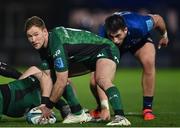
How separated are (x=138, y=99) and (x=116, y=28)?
4966 mm

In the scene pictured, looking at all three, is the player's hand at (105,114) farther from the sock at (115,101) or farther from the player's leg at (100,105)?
the sock at (115,101)

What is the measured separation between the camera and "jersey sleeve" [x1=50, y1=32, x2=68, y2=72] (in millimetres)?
9445

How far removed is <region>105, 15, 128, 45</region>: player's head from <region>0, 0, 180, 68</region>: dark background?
1756 centimetres

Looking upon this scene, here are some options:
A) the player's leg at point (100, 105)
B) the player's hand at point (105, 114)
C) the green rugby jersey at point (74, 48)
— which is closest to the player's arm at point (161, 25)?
the player's leg at point (100, 105)

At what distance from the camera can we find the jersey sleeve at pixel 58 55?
9445 millimetres

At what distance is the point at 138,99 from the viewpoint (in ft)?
49.2

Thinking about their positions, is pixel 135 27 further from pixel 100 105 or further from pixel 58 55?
pixel 58 55

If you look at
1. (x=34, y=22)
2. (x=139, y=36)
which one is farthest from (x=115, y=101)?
(x=139, y=36)

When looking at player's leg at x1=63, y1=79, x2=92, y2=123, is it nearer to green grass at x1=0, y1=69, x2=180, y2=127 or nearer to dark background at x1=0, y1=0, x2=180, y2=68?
green grass at x1=0, y1=69, x2=180, y2=127

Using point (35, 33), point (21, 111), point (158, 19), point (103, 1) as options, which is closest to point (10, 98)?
point (21, 111)

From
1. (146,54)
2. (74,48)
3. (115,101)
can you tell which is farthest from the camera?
(146,54)

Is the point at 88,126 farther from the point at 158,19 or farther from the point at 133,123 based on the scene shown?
the point at 158,19

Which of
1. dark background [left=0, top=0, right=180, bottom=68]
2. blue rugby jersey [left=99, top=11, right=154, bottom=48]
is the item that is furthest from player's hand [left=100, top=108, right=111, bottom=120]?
dark background [left=0, top=0, right=180, bottom=68]

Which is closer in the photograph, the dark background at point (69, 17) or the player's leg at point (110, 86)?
the player's leg at point (110, 86)
